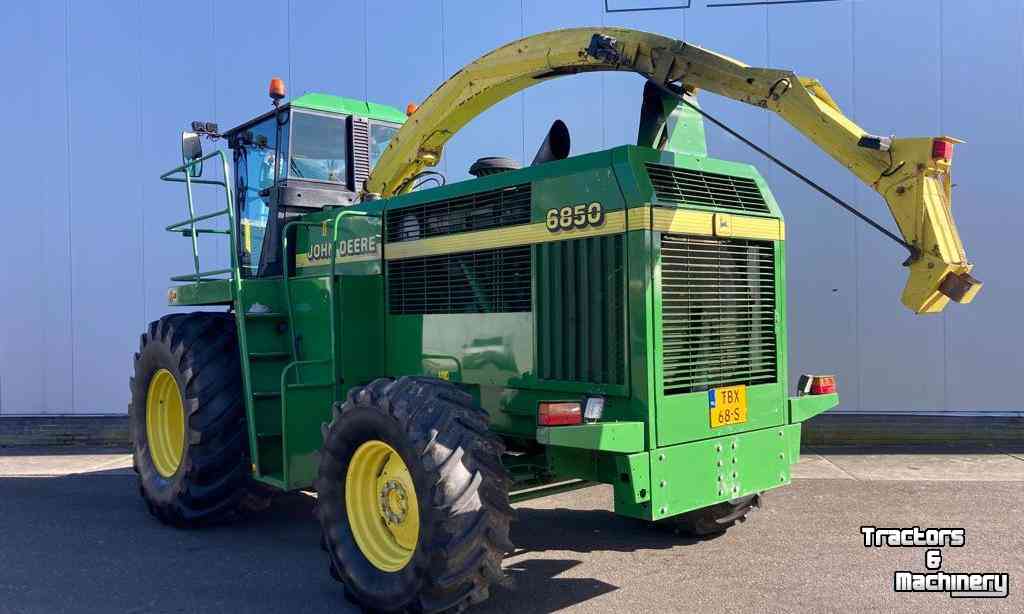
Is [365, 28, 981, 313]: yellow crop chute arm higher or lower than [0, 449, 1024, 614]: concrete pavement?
higher

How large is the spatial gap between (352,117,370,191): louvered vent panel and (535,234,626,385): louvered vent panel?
2610mm

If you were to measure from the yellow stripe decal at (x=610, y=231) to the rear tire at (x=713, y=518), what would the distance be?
172cm

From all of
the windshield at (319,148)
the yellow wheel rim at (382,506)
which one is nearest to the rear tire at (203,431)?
the windshield at (319,148)

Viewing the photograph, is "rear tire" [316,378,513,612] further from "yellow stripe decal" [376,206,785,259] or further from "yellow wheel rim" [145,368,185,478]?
"yellow wheel rim" [145,368,185,478]

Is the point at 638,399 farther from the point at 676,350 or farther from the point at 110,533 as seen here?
the point at 110,533

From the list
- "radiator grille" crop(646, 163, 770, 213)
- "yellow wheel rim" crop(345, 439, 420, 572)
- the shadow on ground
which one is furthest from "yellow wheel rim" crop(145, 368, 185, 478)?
"radiator grille" crop(646, 163, 770, 213)

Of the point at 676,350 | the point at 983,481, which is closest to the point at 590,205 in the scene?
the point at 676,350

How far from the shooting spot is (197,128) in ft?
19.6

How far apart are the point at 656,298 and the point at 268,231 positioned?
328 cm

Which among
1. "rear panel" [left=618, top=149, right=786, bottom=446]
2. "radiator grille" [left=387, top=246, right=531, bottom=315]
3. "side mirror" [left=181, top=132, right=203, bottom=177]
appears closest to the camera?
"rear panel" [left=618, top=149, right=786, bottom=446]

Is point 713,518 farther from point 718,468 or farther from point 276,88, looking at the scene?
point 276,88

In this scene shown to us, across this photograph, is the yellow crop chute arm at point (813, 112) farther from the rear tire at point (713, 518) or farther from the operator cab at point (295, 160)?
the rear tire at point (713, 518)

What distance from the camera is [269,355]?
542cm

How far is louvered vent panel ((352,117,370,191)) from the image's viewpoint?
20.2ft
